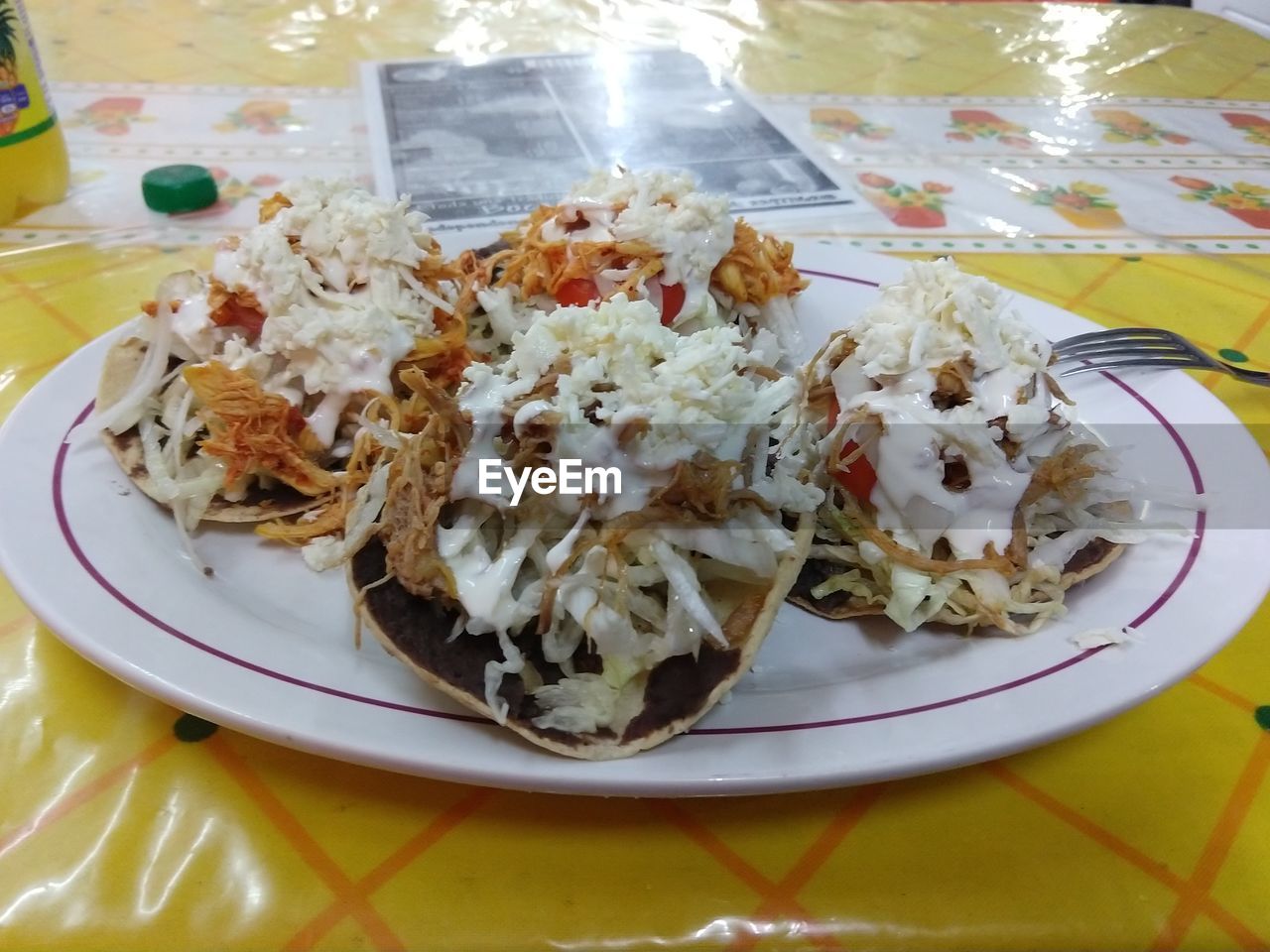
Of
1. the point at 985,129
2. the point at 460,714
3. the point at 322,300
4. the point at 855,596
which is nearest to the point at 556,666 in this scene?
the point at 460,714

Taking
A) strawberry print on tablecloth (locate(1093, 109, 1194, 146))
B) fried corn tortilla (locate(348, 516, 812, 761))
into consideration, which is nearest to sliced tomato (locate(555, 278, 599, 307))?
fried corn tortilla (locate(348, 516, 812, 761))

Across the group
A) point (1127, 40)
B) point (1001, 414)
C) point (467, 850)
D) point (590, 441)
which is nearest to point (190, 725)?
point (467, 850)

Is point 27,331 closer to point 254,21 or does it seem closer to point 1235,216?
point 254,21

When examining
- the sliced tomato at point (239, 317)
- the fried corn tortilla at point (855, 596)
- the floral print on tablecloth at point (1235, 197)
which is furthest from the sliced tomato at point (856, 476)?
the floral print on tablecloth at point (1235, 197)

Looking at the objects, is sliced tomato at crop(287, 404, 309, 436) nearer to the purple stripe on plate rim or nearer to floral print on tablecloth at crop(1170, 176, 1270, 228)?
the purple stripe on plate rim

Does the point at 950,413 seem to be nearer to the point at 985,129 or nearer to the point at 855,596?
the point at 855,596
